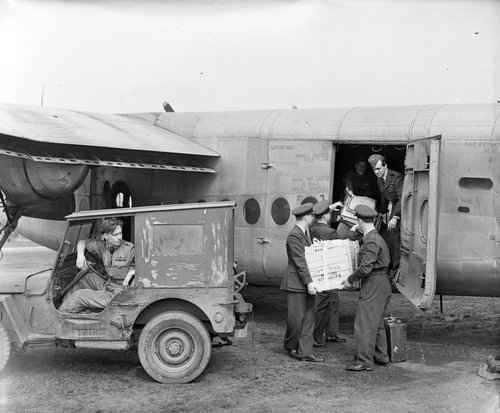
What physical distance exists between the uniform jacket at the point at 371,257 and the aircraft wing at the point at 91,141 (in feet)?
12.1

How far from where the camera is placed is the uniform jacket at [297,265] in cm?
893

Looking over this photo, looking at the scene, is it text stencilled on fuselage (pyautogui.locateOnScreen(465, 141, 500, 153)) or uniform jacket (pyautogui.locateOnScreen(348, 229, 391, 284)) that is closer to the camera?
uniform jacket (pyautogui.locateOnScreen(348, 229, 391, 284))

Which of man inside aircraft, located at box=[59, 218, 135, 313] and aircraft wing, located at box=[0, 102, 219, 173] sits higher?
aircraft wing, located at box=[0, 102, 219, 173]

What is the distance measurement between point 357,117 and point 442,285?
3086mm

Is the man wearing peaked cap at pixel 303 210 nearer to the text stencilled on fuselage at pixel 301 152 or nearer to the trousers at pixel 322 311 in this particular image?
the trousers at pixel 322 311

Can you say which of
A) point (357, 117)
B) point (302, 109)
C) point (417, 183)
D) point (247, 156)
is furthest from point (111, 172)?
point (417, 183)

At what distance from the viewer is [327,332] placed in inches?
405

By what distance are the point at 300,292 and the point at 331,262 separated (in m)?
0.63

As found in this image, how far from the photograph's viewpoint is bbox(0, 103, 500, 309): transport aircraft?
361 inches

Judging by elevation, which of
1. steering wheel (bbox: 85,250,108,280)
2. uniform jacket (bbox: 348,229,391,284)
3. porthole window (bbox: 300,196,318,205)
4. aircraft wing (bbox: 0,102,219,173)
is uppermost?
aircraft wing (bbox: 0,102,219,173)

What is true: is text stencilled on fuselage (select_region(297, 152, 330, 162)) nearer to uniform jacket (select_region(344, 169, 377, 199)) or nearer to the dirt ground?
uniform jacket (select_region(344, 169, 377, 199))

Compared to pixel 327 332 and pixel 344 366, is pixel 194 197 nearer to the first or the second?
pixel 327 332

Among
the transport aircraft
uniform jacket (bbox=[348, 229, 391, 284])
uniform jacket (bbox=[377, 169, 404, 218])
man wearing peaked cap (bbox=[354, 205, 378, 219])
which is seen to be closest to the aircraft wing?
the transport aircraft

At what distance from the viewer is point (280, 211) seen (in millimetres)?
10812
